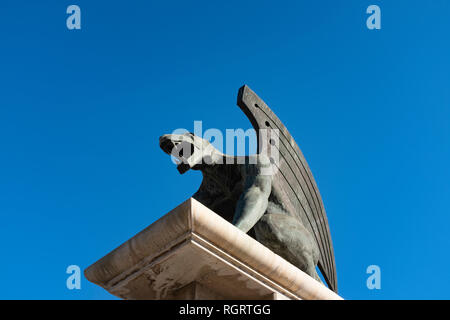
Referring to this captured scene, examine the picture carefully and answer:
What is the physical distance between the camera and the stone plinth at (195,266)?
4.32 meters

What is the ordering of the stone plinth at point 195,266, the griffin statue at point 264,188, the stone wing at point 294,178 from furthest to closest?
1. the stone wing at point 294,178
2. the griffin statue at point 264,188
3. the stone plinth at point 195,266

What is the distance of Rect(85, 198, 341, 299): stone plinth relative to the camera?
432 centimetres

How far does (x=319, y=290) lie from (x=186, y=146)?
1.82m

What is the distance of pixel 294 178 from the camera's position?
22.3 feet

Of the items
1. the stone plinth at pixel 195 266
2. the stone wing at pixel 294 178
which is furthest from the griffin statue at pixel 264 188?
the stone plinth at pixel 195 266

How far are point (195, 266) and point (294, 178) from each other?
249 centimetres

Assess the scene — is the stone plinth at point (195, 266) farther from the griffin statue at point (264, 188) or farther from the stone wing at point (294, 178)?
the stone wing at point (294, 178)

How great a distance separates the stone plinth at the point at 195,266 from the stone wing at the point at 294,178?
1.69 metres

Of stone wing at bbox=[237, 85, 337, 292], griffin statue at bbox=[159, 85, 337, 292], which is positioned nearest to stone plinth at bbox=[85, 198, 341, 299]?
griffin statue at bbox=[159, 85, 337, 292]

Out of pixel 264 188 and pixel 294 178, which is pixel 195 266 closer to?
pixel 264 188
